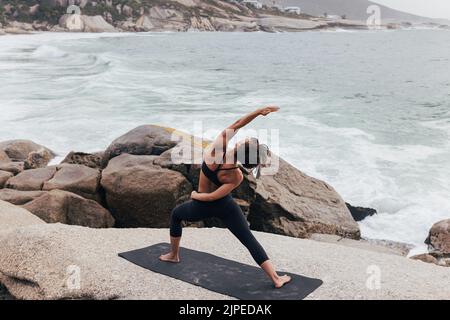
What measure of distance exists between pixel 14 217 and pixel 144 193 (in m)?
2.42

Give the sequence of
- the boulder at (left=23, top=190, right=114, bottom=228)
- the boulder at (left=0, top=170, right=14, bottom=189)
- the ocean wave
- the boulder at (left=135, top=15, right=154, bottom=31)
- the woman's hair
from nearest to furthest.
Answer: the woman's hair → the boulder at (left=23, top=190, right=114, bottom=228) → the boulder at (left=0, top=170, right=14, bottom=189) → the ocean wave → the boulder at (left=135, top=15, right=154, bottom=31)

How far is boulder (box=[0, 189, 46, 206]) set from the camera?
9.98m

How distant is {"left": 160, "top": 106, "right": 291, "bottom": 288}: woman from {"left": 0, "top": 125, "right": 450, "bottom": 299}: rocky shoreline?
7.93 feet

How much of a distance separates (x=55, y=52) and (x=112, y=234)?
54448 mm

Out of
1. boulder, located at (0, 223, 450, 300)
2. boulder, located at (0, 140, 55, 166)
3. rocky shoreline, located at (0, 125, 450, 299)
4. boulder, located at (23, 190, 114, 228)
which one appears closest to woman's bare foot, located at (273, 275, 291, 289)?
boulder, located at (0, 223, 450, 300)

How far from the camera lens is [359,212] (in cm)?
1402

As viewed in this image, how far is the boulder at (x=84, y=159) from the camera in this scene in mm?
12781

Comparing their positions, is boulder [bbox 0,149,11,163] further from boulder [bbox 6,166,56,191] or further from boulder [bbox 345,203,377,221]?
boulder [bbox 345,203,377,221]

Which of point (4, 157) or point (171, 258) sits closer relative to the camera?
point (171, 258)

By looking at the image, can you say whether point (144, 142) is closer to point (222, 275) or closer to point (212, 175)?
point (222, 275)

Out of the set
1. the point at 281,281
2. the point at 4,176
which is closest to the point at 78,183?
the point at 4,176

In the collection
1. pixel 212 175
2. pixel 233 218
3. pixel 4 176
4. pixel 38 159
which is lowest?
pixel 38 159

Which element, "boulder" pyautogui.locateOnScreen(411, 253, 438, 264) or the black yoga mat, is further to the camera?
"boulder" pyautogui.locateOnScreen(411, 253, 438, 264)

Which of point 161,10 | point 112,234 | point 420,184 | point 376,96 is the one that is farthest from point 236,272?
point 161,10
